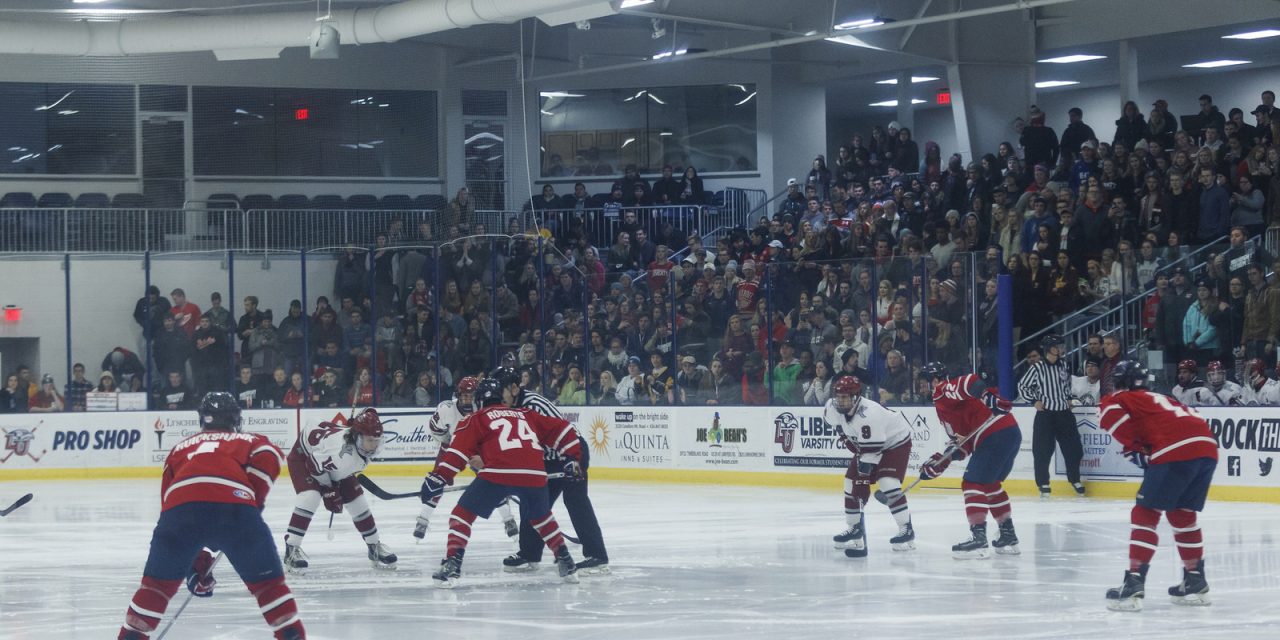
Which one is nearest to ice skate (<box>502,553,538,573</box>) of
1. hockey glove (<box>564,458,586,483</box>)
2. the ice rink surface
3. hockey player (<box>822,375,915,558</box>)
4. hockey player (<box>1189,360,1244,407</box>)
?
the ice rink surface

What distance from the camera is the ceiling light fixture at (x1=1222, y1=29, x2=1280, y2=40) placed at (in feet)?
71.8

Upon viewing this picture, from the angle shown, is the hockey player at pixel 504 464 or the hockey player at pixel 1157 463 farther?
the hockey player at pixel 504 464

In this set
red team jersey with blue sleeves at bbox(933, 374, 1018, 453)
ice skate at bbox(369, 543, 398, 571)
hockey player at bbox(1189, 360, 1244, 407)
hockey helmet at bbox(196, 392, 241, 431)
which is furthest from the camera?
hockey player at bbox(1189, 360, 1244, 407)

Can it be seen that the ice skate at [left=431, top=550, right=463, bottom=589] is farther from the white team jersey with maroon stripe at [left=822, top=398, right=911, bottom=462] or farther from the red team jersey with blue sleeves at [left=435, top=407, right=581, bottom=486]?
the white team jersey with maroon stripe at [left=822, top=398, right=911, bottom=462]

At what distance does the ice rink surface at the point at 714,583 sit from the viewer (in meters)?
7.74

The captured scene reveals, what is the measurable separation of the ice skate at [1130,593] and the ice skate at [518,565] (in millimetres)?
3606

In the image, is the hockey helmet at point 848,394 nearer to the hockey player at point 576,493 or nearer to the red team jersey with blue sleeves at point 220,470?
the hockey player at point 576,493

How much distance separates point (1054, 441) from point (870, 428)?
4.71 m

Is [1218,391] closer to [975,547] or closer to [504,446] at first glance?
[975,547]

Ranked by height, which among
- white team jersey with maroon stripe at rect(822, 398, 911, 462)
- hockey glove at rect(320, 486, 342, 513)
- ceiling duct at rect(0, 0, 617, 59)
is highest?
ceiling duct at rect(0, 0, 617, 59)

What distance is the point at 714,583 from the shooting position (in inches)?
366

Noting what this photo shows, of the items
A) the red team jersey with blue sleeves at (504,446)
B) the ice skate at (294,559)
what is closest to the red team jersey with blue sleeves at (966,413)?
the red team jersey with blue sleeves at (504,446)

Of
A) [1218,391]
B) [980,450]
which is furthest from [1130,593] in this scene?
[1218,391]

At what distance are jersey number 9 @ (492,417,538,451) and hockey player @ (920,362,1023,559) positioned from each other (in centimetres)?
296
